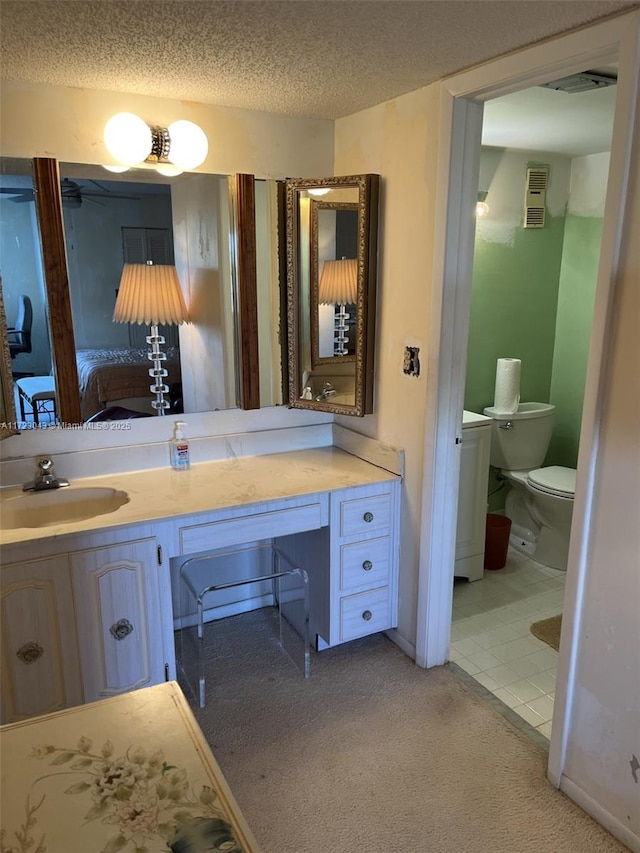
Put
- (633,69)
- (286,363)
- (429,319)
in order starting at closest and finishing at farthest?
(633,69) < (429,319) < (286,363)

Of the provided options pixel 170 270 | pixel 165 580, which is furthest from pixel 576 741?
pixel 170 270

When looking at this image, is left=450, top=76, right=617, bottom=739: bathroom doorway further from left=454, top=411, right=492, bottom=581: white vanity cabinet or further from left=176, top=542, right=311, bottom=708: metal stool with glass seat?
left=176, top=542, right=311, bottom=708: metal stool with glass seat

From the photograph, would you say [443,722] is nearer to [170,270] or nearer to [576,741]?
[576,741]

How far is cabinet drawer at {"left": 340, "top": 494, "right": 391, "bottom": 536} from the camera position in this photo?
230 centimetres

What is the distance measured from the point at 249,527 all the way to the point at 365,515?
464mm

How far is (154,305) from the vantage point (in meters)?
2.31

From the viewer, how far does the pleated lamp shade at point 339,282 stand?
2.40 m

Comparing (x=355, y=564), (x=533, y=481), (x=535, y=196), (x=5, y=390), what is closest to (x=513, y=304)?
(x=535, y=196)

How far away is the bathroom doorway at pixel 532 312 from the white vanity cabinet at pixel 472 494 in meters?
0.15

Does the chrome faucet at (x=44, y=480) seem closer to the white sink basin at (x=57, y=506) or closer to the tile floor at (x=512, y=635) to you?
the white sink basin at (x=57, y=506)

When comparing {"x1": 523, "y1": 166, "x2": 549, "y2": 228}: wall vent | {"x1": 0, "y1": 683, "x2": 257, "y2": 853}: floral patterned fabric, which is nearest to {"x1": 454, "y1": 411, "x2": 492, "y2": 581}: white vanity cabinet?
{"x1": 523, "y1": 166, "x2": 549, "y2": 228}: wall vent

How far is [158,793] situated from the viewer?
0.91m

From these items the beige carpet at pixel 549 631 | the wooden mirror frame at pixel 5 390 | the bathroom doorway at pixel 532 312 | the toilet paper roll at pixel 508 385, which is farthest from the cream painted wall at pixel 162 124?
the beige carpet at pixel 549 631

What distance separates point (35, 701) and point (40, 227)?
1.49 meters
